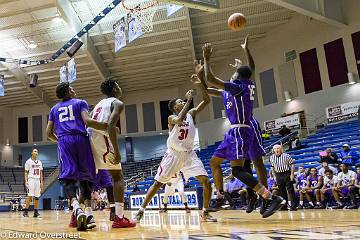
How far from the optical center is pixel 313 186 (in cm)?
955

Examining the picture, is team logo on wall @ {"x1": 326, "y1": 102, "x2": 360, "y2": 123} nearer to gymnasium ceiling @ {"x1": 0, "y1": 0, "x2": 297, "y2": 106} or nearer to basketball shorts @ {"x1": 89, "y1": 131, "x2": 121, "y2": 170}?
gymnasium ceiling @ {"x1": 0, "y1": 0, "x2": 297, "y2": 106}

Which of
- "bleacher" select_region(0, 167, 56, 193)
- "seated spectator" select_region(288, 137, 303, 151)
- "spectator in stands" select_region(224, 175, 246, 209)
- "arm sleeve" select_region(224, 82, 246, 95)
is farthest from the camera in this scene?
"bleacher" select_region(0, 167, 56, 193)

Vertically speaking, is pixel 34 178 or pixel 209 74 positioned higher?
pixel 209 74

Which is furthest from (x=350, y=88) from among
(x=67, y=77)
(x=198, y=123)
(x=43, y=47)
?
(x=43, y=47)

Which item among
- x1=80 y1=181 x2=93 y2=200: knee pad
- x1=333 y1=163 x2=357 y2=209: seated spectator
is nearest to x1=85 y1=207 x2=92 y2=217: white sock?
x1=80 y1=181 x2=93 y2=200: knee pad

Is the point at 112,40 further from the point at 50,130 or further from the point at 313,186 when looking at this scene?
the point at 50,130

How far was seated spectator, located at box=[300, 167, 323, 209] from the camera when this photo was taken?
30.6 feet

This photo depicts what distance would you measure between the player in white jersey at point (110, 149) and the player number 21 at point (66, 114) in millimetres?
261

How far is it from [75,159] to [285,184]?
240 inches

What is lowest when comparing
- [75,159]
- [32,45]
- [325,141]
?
[75,159]

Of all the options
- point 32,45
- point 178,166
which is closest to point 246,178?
point 178,166

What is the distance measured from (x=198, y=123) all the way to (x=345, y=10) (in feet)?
37.2

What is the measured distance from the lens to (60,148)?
4.05 m

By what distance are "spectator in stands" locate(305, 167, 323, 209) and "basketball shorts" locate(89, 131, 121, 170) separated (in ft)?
21.5
